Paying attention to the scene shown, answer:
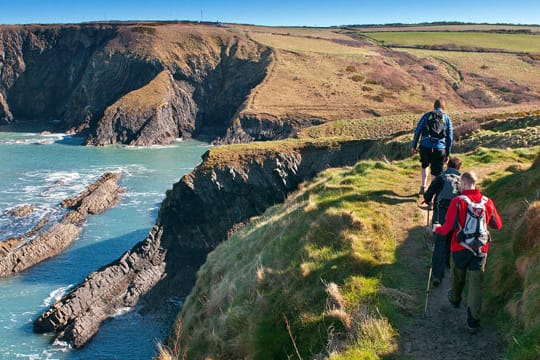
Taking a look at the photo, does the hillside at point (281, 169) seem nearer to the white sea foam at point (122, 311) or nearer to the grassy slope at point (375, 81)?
the white sea foam at point (122, 311)

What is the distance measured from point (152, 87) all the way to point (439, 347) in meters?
122

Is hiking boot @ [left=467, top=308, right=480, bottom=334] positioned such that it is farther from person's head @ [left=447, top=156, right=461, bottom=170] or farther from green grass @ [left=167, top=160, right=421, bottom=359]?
person's head @ [left=447, top=156, right=461, bottom=170]

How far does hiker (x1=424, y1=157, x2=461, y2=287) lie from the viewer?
10805mm

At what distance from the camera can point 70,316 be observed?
1339 inches

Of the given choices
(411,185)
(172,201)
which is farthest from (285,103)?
(411,185)

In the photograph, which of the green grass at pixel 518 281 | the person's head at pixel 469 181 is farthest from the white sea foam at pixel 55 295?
the person's head at pixel 469 181

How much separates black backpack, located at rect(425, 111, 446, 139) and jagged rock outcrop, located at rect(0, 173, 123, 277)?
39.4 metres

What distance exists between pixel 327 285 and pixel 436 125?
6937 mm

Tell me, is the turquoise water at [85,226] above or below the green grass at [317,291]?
below

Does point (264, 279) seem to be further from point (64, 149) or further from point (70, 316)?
point (64, 149)

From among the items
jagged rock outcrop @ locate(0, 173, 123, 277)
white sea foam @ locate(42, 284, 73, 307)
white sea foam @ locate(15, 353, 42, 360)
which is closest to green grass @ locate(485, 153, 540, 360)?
white sea foam @ locate(15, 353, 42, 360)

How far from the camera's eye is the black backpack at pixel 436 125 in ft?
48.8

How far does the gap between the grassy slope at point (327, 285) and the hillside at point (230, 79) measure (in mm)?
78296

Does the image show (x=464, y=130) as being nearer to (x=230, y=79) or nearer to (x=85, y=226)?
(x=85, y=226)
